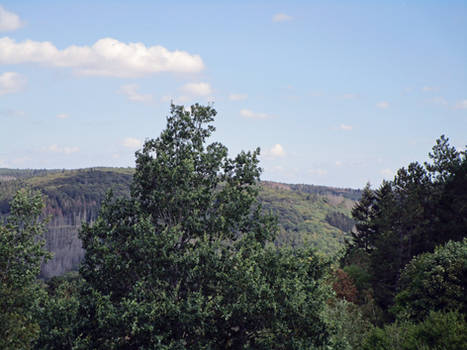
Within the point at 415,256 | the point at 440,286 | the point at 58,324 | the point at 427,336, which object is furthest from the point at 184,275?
the point at 415,256

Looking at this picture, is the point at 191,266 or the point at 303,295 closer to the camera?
the point at 303,295

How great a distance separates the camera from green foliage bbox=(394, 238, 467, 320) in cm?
3244

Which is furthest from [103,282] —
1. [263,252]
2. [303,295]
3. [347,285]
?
[347,285]

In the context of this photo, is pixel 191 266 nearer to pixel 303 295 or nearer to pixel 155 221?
pixel 155 221

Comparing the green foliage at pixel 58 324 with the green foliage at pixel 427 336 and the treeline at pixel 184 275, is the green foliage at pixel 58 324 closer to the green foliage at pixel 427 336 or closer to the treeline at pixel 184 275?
the treeline at pixel 184 275

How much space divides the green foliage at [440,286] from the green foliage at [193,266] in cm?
1500

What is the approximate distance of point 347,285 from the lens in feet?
166

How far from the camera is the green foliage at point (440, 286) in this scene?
106 feet

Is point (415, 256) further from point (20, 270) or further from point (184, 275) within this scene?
point (20, 270)

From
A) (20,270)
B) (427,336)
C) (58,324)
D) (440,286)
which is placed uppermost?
(20,270)

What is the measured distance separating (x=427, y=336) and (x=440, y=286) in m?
8.37

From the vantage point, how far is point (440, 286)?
33.3 metres

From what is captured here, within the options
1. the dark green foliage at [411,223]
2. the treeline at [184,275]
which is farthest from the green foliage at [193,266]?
the dark green foliage at [411,223]

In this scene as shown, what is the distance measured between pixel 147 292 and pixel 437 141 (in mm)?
50553
